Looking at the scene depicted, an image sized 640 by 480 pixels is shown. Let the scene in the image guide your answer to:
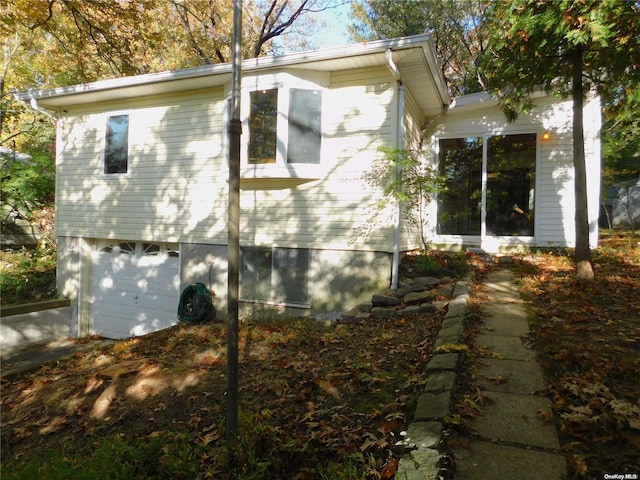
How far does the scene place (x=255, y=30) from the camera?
17.5 m

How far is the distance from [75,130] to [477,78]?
1629 centimetres

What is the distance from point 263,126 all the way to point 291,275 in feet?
9.69

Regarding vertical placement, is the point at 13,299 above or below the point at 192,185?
below

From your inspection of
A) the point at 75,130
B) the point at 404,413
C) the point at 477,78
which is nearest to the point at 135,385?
the point at 404,413

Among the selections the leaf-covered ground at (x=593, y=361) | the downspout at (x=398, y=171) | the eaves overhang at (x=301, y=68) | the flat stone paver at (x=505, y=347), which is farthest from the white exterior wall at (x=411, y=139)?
the flat stone paver at (x=505, y=347)

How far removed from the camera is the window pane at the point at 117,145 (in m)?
9.32

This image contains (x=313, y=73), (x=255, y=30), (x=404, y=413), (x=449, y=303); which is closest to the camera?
(x=404, y=413)

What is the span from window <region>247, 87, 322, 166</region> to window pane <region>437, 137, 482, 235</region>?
3602 mm

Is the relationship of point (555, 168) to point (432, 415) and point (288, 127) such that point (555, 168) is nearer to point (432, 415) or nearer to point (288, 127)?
point (288, 127)

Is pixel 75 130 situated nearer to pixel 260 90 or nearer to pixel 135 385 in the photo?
pixel 260 90

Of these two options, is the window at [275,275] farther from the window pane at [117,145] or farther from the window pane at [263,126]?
the window pane at [117,145]

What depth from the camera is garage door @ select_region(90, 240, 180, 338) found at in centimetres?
905

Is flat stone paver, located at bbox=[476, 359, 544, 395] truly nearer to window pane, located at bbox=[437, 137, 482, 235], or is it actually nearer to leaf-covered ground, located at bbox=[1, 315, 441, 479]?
leaf-covered ground, located at bbox=[1, 315, 441, 479]

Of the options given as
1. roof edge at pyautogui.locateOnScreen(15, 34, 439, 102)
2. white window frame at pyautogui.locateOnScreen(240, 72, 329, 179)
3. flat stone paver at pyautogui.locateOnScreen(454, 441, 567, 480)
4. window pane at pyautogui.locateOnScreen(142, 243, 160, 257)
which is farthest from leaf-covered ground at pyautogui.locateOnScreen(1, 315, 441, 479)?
roof edge at pyautogui.locateOnScreen(15, 34, 439, 102)
